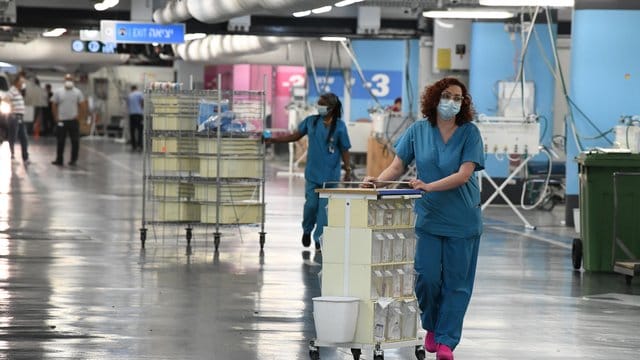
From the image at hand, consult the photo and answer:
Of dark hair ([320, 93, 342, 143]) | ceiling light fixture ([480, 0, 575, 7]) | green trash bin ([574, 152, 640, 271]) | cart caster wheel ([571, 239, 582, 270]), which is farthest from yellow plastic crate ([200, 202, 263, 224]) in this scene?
ceiling light fixture ([480, 0, 575, 7])

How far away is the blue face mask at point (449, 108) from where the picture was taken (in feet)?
29.0

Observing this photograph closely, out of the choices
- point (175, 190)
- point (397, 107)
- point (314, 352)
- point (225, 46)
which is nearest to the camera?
point (314, 352)

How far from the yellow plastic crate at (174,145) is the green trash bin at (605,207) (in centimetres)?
437

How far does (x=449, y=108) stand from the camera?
8852 millimetres

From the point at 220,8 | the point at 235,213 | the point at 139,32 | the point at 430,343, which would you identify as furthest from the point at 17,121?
the point at 430,343

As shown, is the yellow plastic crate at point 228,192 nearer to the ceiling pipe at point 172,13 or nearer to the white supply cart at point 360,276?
the white supply cart at point 360,276

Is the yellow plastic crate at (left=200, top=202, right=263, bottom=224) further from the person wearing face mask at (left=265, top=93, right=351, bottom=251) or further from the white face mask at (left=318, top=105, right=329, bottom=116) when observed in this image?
the white face mask at (left=318, top=105, right=329, bottom=116)

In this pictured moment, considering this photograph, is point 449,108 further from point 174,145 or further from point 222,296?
point 174,145

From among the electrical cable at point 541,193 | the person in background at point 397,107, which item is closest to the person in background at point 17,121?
the person in background at point 397,107

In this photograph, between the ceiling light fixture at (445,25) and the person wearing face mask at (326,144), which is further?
the ceiling light fixture at (445,25)

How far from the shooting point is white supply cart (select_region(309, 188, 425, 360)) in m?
8.58

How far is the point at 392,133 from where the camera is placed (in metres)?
27.3

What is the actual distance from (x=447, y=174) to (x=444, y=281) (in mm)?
662

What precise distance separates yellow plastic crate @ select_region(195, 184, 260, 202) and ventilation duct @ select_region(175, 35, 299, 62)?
16.6 m
